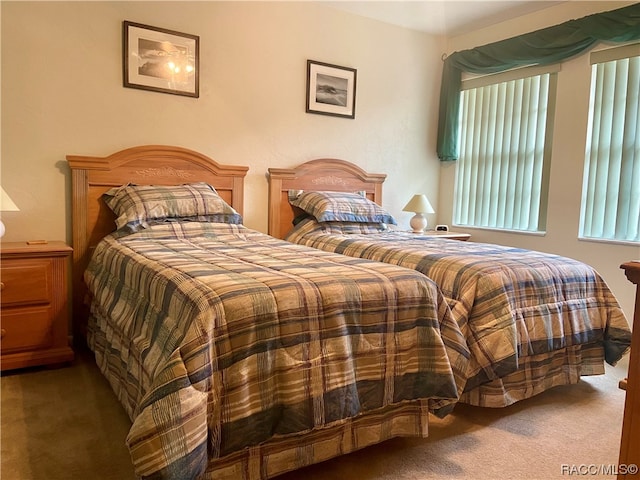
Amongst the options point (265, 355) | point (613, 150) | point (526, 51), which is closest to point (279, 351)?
point (265, 355)

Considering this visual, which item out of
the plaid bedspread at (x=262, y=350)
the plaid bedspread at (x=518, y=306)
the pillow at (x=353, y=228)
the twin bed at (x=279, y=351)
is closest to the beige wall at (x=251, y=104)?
the pillow at (x=353, y=228)

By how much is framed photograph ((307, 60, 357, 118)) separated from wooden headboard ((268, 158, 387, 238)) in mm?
437

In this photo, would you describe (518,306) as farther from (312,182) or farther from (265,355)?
(312,182)

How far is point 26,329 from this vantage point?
2.44 m

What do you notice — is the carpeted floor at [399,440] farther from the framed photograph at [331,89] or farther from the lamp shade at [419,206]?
the framed photograph at [331,89]

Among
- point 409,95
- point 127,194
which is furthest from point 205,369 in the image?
point 409,95

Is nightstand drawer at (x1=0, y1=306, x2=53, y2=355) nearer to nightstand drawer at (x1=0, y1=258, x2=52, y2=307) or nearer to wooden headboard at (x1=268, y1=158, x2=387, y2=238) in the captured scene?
nightstand drawer at (x1=0, y1=258, x2=52, y2=307)

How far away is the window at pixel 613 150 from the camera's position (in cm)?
314

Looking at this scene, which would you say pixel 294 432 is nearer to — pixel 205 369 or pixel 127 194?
pixel 205 369

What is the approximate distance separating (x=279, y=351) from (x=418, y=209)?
2.83m

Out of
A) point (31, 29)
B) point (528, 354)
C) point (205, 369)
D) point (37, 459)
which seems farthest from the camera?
point (31, 29)

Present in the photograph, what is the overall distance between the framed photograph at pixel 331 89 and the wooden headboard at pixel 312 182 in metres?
0.44

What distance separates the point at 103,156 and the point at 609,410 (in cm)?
322

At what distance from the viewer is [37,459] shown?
1674 millimetres
